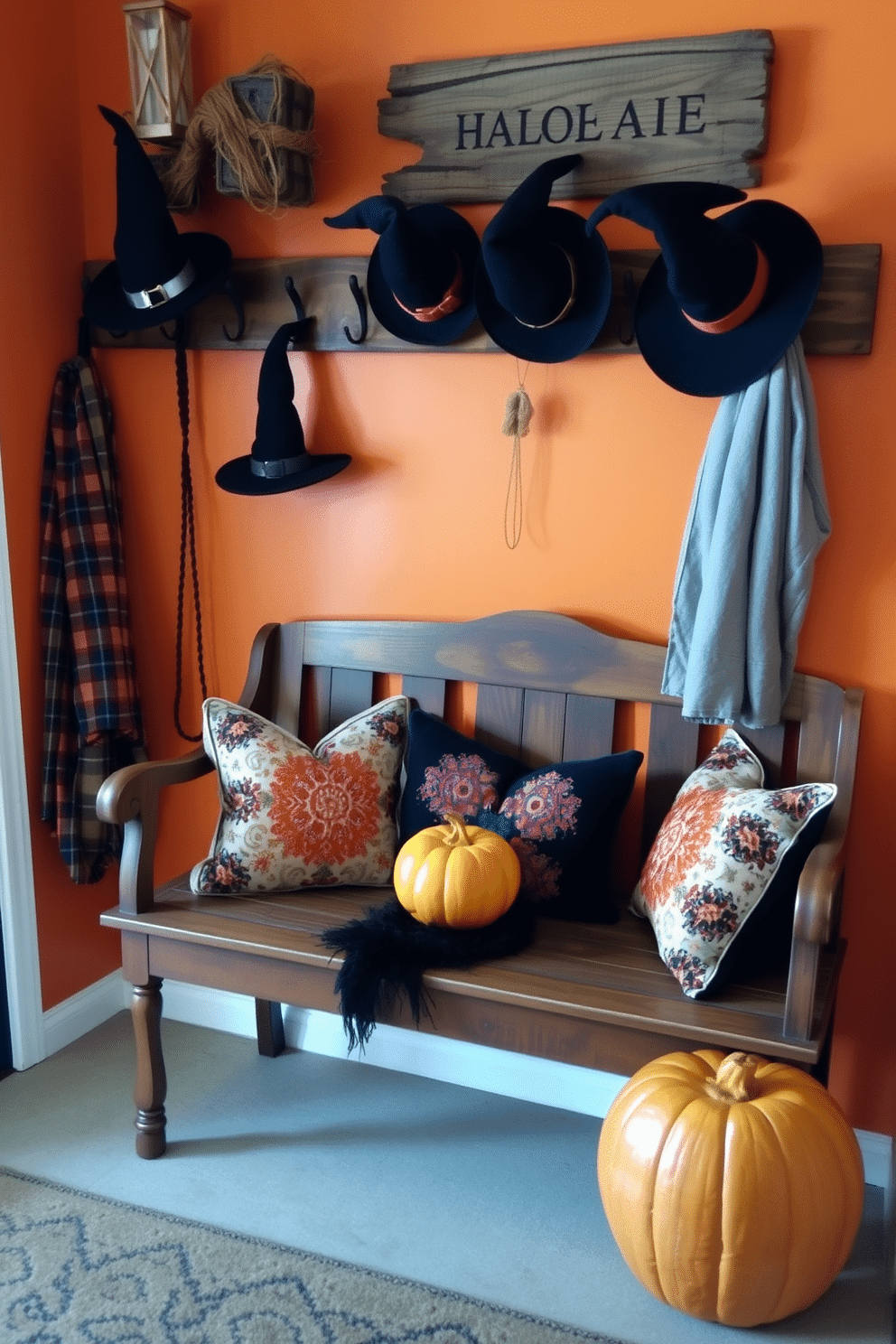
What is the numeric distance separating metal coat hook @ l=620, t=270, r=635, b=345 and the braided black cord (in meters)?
0.97

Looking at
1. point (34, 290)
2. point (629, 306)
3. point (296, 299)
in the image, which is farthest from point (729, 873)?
point (34, 290)

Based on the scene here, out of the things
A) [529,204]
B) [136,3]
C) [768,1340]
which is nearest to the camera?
[768,1340]

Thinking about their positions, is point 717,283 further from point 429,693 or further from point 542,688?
point 429,693

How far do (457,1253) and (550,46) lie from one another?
2202mm

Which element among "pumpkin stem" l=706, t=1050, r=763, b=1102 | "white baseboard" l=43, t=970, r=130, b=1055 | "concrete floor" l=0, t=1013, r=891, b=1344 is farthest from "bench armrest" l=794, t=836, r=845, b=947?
"white baseboard" l=43, t=970, r=130, b=1055

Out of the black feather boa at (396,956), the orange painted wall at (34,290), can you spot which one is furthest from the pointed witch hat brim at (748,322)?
the orange painted wall at (34,290)

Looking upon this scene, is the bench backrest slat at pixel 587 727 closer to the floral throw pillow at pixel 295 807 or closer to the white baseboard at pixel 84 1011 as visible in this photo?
the floral throw pillow at pixel 295 807

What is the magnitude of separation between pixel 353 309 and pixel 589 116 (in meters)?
0.59

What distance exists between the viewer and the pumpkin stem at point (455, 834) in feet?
6.59

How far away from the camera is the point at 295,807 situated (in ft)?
7.31

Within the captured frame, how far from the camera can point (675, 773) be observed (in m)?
2.22

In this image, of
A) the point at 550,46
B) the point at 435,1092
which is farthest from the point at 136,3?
the point at 435,1092

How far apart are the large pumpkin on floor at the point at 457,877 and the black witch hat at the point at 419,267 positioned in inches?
38.4

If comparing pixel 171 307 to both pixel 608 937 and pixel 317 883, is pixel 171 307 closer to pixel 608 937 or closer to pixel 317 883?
pixel 317 883
